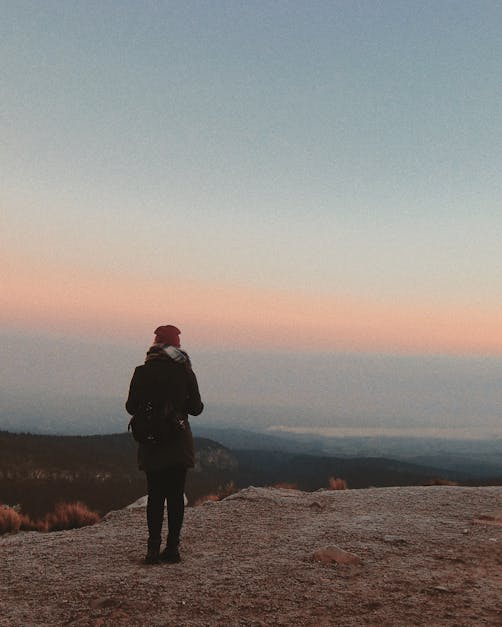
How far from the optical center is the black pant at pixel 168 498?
655 centimetres

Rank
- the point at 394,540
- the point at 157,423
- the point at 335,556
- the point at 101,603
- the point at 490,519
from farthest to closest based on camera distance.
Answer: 1. the point at 490,519
2. the point at 394,540
3. the point at 335,556
4. the point at 157,423
5. the point at 101,603

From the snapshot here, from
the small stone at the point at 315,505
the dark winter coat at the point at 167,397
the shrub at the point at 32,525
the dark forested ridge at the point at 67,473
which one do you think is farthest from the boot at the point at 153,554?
the dark forested ridge at the point at 67,473

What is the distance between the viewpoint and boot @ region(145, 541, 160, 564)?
6500mm

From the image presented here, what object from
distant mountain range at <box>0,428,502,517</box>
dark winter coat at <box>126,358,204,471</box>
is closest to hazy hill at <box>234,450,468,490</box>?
distant mountain range at <box>0,428,502,517</box>

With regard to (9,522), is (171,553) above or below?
above

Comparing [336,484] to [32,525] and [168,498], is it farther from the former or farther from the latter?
[168,498]

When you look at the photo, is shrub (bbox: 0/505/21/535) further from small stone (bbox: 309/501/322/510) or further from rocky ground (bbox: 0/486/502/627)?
small stone (bbox: 309/501/322/510)

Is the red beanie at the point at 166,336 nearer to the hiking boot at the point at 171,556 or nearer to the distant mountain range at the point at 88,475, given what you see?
the hiking boot at the point at 171,556

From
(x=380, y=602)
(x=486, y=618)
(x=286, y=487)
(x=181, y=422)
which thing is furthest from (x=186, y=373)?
(x=286, y=487)

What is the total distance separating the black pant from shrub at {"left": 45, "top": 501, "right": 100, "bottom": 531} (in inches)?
204

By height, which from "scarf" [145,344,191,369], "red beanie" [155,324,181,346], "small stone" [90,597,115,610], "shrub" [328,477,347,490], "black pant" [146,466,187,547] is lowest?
"shrub" [328,477,347,490]

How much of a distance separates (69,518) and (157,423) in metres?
6.16

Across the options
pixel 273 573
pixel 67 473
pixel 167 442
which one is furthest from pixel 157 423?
pixel 67 473

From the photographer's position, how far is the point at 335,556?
652cm
